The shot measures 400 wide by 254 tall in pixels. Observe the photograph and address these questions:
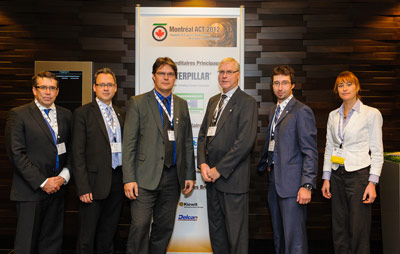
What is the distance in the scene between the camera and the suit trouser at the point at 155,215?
2744mm

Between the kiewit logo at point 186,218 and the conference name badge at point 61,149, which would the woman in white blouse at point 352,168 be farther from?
the conference name badge at point 61,149

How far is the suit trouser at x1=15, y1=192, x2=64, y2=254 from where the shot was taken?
2.61 meters

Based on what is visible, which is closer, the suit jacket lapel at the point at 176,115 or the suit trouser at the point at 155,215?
the suit trouser at the point at 155,215

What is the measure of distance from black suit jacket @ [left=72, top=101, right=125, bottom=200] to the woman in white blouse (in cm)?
209

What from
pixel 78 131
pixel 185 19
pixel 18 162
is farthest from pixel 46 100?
pixel 185 19

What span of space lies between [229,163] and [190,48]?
1.64 m

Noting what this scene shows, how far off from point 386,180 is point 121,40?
3.48m

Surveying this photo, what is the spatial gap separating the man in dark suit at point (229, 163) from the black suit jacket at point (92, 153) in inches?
34.9

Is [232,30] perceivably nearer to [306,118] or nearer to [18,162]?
[306,118]

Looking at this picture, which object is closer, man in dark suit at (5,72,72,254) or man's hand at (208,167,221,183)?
man in dark suit at (5,72,72,254)

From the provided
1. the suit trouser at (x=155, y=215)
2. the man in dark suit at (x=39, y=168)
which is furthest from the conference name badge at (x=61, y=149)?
the suit trouser at (x=155, y=215)

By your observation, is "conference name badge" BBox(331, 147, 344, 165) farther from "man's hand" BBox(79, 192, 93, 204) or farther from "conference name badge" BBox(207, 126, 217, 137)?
"man's hand" BBox(79, 192, 93, 204)

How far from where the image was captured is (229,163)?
2.72 meters

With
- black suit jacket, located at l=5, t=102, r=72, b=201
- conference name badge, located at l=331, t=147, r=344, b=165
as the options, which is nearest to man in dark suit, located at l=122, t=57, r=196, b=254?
black suit jacket, located at l=5, t=102, r=72, b=201
